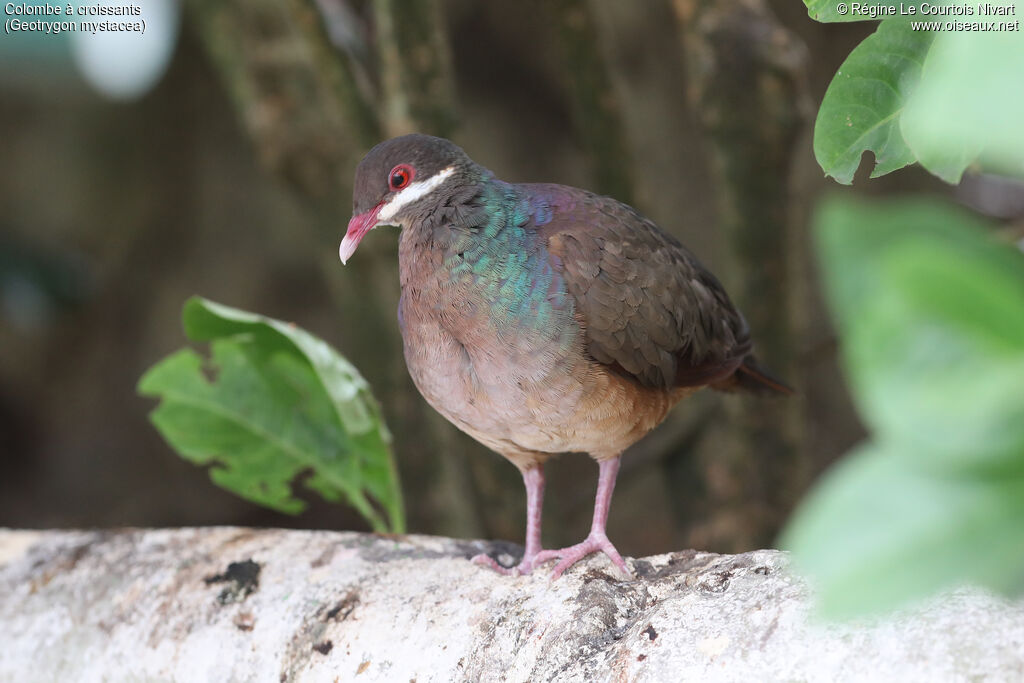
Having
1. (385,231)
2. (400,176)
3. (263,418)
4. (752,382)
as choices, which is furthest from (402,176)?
(752,382)

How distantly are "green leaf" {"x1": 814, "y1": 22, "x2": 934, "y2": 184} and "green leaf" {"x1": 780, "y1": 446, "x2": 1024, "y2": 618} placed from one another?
894 millimetres

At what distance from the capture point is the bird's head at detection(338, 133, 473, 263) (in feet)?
7.92

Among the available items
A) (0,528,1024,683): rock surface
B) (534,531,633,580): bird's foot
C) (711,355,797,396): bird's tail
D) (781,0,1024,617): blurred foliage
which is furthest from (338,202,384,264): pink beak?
(781,0,1024,617): blurred foliage

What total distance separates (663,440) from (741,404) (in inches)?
19.3

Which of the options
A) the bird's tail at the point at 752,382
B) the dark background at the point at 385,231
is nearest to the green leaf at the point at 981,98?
the bird's tail at the point at 752,382

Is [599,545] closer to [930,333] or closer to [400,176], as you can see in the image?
[400,176]

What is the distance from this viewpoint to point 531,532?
2572 mm

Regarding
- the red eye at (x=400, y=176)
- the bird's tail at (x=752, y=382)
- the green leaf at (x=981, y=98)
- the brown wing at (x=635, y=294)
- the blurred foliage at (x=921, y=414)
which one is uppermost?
the green leaf at (x=981, y=98)

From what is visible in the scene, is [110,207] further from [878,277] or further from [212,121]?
[878,277]

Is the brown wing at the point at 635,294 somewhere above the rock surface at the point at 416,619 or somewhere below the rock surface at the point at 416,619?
above

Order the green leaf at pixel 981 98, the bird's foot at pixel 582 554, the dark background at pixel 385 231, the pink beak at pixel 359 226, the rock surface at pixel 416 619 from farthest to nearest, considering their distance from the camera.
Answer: the dark background at pixel 385 231, the pink beak at pixel 359 226, the bird's foot at pixel 582 554, the rock surface at pixel 416 619, the green leaf at pixel 981 98

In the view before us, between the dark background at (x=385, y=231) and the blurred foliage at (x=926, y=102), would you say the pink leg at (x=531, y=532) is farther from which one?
the blurred foliage at (x=926, y=102)

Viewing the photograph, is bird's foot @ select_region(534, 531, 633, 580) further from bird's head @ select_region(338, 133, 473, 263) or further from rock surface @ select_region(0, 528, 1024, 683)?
bird's head @ select_region(338, 133, 473, 263)

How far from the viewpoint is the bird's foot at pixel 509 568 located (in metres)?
2.33
